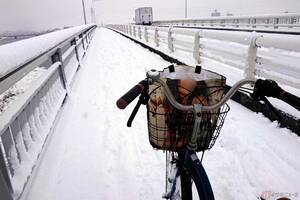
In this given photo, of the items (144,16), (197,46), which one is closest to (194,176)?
(197,46)

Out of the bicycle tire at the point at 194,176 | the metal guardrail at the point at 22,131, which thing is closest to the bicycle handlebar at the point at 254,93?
the bicycle tire at the point at 194,176

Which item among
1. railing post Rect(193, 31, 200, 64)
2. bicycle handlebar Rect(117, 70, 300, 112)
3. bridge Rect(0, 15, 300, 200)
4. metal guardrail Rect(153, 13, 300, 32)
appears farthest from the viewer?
metal guardrail Rect(153, 13, 300, 32)

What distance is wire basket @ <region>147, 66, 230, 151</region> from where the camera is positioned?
163cm

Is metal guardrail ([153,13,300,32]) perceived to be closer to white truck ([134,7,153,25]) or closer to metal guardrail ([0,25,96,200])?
metal guardrail ([0,25,96,200])

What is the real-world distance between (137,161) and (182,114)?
82.7 inches

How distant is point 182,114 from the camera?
164 cm

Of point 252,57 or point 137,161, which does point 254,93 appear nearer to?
point 137,161

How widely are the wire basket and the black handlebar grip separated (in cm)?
17

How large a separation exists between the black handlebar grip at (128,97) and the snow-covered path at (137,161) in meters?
1.75

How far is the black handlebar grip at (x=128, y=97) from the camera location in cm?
144

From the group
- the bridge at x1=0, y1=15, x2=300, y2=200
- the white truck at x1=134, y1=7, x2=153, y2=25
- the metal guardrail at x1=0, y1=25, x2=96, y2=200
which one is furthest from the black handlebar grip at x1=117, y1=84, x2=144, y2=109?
the white truck at x1=134, y1=7, x2=153, y2=25

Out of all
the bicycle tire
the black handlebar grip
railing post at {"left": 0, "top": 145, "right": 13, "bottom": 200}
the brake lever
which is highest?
the black handlebar grip

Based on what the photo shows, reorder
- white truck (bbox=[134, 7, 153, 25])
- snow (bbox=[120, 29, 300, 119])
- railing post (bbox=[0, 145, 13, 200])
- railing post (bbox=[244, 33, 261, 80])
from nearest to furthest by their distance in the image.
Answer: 1. railing post (bbox=[0, 145, 13, 200])
2. snow (bbox=[120, 29, 300, 119])
3. railing post (bbox=[244, 33, 261, 80])
4. white truck (bbox=[134, 7, 153, 25])

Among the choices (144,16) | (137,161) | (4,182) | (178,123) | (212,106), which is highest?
(212,106)
